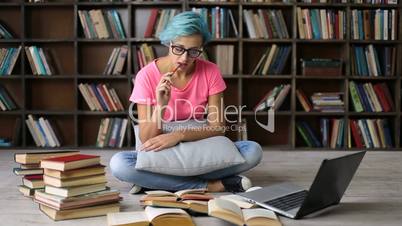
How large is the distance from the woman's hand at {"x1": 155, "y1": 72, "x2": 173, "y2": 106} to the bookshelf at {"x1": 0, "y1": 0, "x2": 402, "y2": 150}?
2.08m

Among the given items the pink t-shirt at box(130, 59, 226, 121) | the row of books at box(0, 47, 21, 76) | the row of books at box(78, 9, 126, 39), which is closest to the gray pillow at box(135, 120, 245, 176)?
the pink t-shirt at box(130, 59, 226, 121)

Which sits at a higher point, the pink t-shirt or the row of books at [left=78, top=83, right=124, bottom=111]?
the pink t-shirt

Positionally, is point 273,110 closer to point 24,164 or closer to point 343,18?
point 343,18

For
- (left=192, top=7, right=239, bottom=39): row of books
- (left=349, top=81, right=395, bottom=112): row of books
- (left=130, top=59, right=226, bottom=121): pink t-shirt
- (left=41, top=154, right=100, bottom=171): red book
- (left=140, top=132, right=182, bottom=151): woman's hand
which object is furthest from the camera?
(left=349, top=81, right=395, bottom=112): row of books

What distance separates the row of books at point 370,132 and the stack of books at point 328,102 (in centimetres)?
19

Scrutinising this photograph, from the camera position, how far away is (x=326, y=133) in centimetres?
471

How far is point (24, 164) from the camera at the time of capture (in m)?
2.54

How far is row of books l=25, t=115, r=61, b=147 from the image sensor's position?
15.3 feet

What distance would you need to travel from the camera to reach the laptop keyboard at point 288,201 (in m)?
2.23

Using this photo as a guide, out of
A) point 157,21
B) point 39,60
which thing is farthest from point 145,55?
point 39,60

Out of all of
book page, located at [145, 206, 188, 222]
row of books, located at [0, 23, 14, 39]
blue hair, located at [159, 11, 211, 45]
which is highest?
row of books, located at [0, 23, 14, 39]

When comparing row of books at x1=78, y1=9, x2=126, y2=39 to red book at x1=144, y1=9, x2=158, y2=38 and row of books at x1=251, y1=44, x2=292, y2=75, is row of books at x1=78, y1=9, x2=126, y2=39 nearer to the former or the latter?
red book at x1=144, y1=9, x2=158, y2=38

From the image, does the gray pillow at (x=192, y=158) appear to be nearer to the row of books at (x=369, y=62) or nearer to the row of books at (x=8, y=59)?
the row of books at (x=369, y=62)

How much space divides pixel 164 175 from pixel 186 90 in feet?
1.57
